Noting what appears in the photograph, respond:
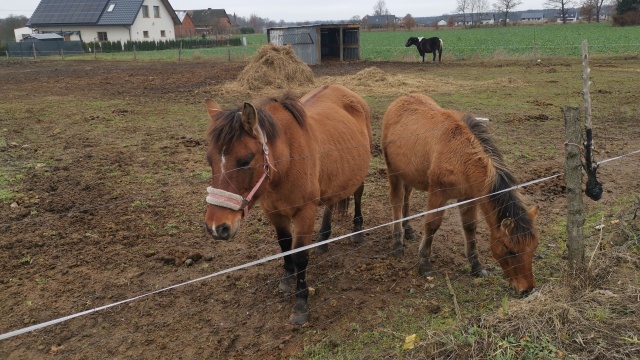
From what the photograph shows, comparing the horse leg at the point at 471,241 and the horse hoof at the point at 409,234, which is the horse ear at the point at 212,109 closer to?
the horse leg at the point at 471,241

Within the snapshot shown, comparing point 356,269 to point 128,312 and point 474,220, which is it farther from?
point 128,312

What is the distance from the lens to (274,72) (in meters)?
16.4

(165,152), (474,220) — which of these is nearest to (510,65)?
(165,152)

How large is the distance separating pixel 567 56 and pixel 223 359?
2481cm

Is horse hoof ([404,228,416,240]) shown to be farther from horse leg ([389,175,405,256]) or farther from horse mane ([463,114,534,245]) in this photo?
horse mane ([463,114,534,245])

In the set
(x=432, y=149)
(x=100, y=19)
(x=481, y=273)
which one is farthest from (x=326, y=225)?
(x=100, y=19)

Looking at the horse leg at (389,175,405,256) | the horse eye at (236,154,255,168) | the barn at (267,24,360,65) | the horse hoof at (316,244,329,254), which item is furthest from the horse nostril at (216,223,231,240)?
the barn at (267,24,360,65)

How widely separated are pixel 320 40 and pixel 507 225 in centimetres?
2340

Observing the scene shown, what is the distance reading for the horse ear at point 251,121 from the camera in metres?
2.98

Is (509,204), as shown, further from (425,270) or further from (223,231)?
(223,231)

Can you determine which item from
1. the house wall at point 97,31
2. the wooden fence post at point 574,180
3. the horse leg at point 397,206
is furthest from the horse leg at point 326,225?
the house wall at point 97,31

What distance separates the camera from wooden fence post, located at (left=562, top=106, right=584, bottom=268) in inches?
121

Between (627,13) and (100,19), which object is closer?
(627,13)

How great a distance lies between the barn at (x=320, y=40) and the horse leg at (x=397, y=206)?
19.4 meters
